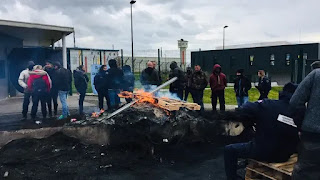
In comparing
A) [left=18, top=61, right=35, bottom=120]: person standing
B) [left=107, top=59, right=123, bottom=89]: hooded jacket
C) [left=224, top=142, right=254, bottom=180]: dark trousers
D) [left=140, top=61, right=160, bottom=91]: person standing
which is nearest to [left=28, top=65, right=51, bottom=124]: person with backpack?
[left=18, top=61, right=35, bottom=120]: person standing

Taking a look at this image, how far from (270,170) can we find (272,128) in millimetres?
676

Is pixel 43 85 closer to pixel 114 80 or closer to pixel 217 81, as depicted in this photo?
pixel 114 80

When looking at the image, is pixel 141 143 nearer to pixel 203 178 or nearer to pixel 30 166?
pixel 203 178

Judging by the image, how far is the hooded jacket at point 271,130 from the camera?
388 centimetres

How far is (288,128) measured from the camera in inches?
151

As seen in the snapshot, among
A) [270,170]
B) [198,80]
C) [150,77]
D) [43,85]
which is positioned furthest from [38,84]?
[270,170]

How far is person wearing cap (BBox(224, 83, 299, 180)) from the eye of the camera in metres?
3.87

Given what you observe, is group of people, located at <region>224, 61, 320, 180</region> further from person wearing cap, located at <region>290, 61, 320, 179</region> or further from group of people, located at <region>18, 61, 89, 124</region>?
group of people, located at <region>18, 61, 89, 124</region>

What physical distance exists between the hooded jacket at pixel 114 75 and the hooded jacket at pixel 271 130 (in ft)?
20.4

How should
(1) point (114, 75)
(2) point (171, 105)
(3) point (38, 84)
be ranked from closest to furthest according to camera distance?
(2) point (171, 105), (3) point (38, 84), (1) point (114, 75)

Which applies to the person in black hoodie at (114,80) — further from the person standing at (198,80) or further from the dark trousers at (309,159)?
the dark trousers at (309,159)

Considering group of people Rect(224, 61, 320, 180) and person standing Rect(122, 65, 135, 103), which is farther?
person standing Rect(122, 65, 135, 103)

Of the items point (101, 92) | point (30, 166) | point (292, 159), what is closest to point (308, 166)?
point (292, 159)

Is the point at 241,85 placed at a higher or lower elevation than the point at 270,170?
higher
